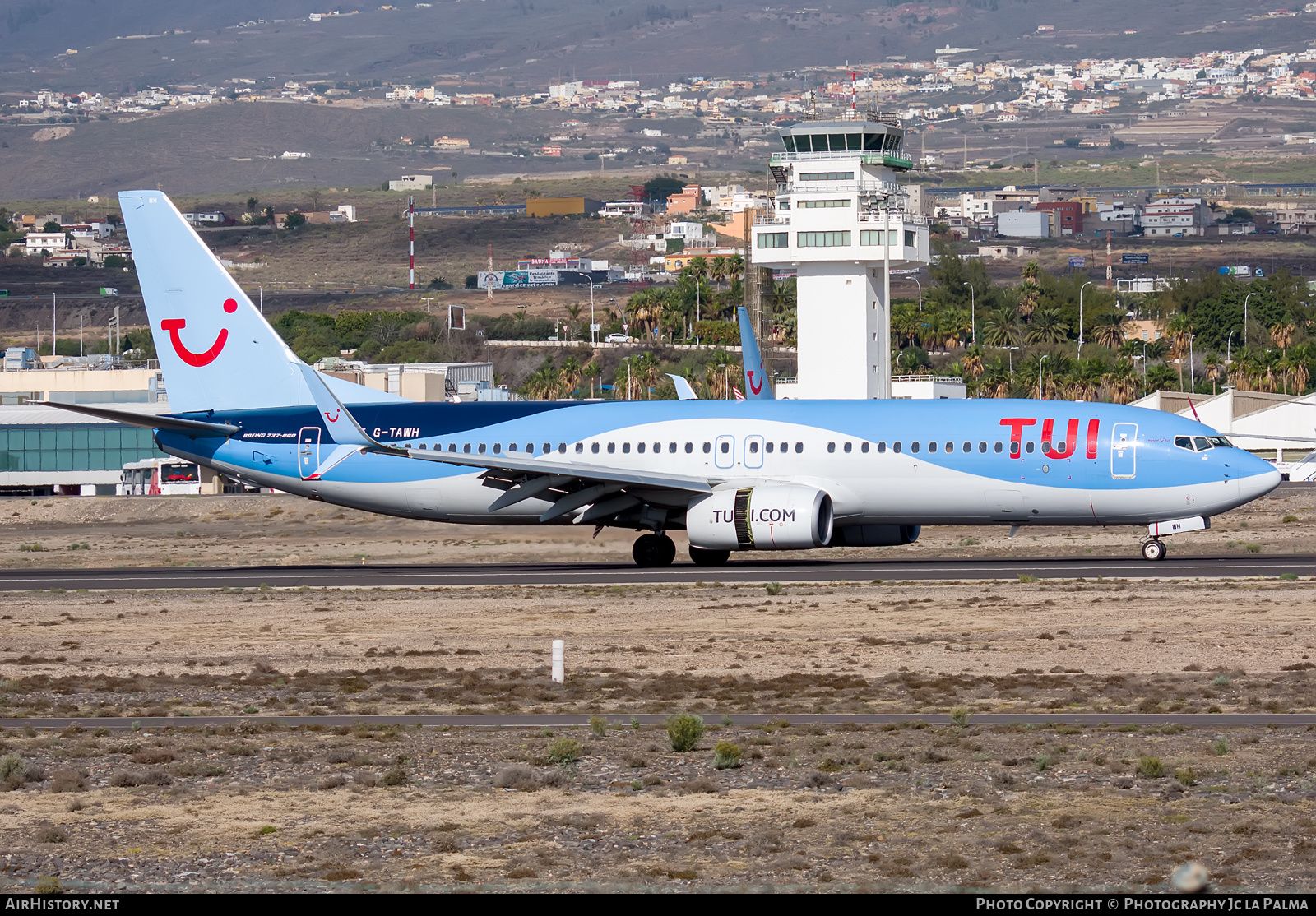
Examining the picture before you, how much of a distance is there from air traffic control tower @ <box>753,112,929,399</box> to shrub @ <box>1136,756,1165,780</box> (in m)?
73.2

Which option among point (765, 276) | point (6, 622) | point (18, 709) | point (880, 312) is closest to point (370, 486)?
point (6, 622)

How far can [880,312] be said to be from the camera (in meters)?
95.0

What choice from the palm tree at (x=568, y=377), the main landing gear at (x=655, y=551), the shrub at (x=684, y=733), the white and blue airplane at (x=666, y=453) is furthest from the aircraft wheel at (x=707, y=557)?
the palm tree at (x=568, y=377)

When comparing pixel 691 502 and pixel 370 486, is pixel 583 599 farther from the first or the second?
pixel 370 486

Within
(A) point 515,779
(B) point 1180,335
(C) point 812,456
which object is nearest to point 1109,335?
(B) point 1180,335

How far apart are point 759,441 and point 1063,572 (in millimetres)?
8072

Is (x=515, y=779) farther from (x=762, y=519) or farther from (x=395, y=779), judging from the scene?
(x=762, y=519)

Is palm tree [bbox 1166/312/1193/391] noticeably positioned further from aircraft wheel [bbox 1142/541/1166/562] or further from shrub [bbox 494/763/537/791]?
shrub [bbox 494/763/537/791]

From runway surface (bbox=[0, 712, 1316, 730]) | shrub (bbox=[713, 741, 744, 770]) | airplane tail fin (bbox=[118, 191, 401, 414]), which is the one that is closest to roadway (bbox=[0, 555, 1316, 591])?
airplane tail fin (bbox=[118, 191, 401, 414])

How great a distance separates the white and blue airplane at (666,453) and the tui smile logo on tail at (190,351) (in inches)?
2.0

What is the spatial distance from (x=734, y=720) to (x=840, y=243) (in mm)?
71970

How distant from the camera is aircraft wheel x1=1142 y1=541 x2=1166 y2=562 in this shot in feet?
139

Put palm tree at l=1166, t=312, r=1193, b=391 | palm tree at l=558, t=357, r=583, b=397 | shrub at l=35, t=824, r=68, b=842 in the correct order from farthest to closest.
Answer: palm tree at l=1166, t=312, r=1193, b=391
palm tree at l=558, t=357, r=583, b=397
shrub at l=35, t=824, r=68, b=842

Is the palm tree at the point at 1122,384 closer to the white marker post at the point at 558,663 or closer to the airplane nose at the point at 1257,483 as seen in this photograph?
the airplane nose at the point at 1257,483
